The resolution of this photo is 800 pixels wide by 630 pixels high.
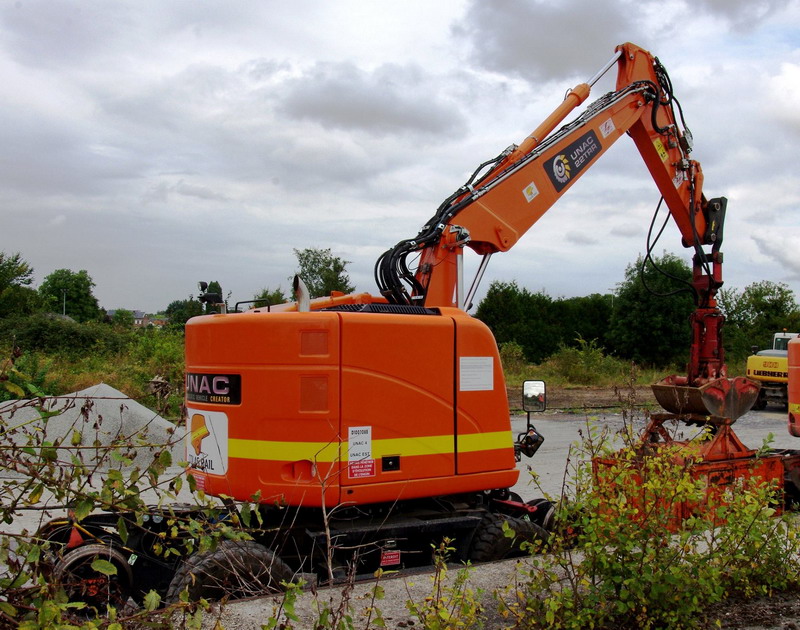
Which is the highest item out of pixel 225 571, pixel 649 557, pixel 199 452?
pixel 199 452

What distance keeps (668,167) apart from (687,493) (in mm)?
5220

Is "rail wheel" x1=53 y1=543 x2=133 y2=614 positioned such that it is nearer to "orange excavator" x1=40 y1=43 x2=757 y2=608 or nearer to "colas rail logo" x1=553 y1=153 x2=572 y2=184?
"orange excavator" x1=40 y1=43 x2=757 y2=608

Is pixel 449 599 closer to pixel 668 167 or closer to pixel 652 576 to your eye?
pixel 652 576

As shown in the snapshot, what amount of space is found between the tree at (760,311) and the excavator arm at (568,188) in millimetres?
36808

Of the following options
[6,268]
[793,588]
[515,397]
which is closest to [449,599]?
[793,588]

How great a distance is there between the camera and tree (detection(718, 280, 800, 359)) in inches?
1736

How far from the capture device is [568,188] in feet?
24.5

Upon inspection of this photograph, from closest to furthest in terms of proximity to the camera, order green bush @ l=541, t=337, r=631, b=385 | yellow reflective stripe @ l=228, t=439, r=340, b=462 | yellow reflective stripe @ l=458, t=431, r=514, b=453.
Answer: yellow reflective stripe @ l=228, t=439, r=340, b=462 < yellow reflective stripe @ l=458, t=431, r=514, b=453 < green bush @ l=541, t=337, r=631, b=385

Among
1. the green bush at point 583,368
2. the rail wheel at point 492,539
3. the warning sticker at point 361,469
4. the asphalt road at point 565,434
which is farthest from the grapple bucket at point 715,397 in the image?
the green bush at point 583,368

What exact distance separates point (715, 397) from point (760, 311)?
44.8 m

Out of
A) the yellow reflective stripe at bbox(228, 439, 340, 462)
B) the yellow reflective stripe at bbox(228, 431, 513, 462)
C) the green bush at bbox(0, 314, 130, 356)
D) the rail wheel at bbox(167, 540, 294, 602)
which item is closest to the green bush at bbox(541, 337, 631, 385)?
the green bush at bbox(0, 314, 130, 356)

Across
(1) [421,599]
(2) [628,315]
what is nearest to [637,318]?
(2) [628,315]

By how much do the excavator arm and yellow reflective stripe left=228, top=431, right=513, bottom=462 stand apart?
1.39m

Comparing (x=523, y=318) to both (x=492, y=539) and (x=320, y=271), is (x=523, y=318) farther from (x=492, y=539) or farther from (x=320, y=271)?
(x=492, y=539)
